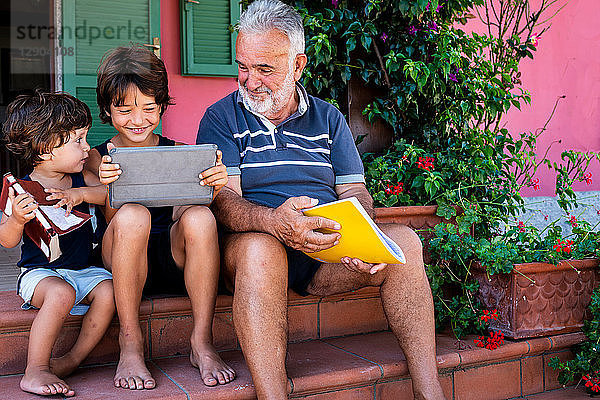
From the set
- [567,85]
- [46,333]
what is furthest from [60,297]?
[567,85]

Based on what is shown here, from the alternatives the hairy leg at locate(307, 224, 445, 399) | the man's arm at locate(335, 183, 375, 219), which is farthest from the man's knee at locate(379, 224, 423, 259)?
the man's arm at locate(335, 183, 375, 219)

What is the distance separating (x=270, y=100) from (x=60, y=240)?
2.80ft

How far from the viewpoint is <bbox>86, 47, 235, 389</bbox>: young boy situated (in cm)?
179

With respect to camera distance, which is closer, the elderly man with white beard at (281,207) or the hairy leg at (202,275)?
the elderly man with white beard at (281,207)

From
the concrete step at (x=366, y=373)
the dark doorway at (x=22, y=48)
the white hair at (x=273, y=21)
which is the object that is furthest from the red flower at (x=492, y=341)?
the dark doorway at (x=22, y=48)

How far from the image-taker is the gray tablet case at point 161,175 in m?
1.72

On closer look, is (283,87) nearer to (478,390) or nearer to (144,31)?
(478,390)

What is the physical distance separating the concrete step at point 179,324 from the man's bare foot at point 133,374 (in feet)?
0.70

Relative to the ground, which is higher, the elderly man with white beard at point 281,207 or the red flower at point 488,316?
the elderly man with white beard at point 281,207

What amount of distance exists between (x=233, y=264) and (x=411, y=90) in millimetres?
1581

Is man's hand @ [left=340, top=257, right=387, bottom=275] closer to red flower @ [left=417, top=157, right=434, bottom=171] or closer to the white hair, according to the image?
the white hair

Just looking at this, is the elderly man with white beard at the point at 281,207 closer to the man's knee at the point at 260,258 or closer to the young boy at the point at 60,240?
the man's knee at the point at 260,258

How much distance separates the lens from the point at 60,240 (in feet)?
6.49

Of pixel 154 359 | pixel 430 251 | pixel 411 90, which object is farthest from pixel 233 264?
pixel 411 90
